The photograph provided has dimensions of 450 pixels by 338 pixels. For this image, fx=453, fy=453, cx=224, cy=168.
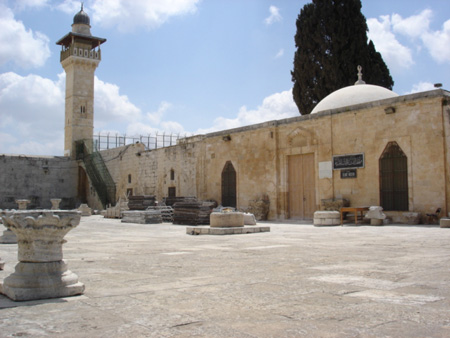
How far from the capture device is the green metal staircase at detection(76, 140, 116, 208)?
28.0 m

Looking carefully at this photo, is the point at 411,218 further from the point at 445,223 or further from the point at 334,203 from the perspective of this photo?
the point at 334,203

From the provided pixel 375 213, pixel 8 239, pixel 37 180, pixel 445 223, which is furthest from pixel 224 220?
pixel 37 180

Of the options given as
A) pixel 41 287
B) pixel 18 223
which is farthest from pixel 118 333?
pixel 18 223

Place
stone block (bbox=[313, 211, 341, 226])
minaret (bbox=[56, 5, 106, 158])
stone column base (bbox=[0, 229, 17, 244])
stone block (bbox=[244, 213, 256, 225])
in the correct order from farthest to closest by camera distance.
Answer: minaret (bbox=[56, 5, 106, 158]) < stone block (bbox=[313, 211, 341, 226]) < stone block (bbox=[244, 213, 256, 225]) < stone column base (bbox=[0, 229, 17, 244])

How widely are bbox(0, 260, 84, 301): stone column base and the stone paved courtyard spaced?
12cm

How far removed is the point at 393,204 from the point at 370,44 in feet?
53.7

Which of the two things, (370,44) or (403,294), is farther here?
(370,44)

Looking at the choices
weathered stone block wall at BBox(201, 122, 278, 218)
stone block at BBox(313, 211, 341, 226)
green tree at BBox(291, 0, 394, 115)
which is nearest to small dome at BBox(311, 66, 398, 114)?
weathered stone block wall at BBox(201, 122, 278, 218)

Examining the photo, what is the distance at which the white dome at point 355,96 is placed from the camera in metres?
16.2

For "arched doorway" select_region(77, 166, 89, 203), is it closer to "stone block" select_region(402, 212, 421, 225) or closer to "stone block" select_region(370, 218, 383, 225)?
"stone block" select_region(370, 218, 383, 225)

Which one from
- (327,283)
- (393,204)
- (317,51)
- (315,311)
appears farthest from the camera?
(317,51)

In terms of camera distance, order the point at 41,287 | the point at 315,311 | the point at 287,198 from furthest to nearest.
→ 1. the point at 287,198
2. the point at 41,287
3. the point at 315,311

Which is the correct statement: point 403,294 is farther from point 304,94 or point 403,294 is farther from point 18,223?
point 304,94

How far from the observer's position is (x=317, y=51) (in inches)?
1059
